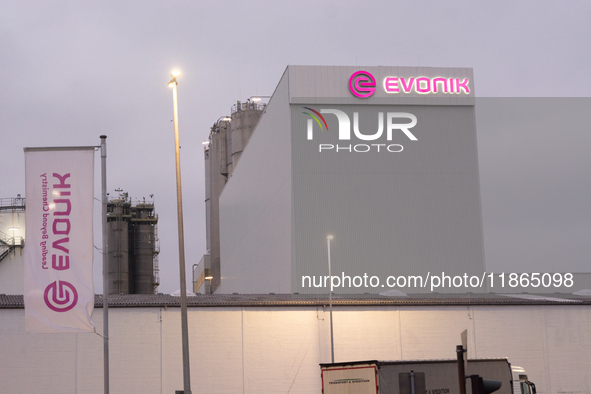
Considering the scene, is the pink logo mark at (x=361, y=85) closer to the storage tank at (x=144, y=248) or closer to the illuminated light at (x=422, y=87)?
the illuminated light at (x=422, y=87)

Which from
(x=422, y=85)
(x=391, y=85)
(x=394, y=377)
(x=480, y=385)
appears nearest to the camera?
(x=480, y=385)

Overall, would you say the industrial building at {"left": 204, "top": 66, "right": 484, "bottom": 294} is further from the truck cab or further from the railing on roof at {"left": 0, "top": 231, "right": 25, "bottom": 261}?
the railing on roof at {"left": 0, "top": 231, "right": 25, "bottom": 261}

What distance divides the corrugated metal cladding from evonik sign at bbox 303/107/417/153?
0.52 ft

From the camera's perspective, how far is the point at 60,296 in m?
22.1

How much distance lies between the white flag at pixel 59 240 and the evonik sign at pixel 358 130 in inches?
1446

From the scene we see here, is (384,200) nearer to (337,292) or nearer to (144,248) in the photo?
(337,292)

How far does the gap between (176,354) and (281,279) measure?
17.9m

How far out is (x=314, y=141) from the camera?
58.6 metres

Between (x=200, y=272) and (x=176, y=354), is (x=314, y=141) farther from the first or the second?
(x=200, y=272)

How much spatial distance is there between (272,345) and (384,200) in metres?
17.3

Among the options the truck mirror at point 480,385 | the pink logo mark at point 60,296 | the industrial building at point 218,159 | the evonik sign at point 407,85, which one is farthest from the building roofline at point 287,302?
the industrial building at point 218,159

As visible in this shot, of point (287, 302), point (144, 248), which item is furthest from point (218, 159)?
point (287, 302)

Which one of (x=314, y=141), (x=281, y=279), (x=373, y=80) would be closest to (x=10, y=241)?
(x=281, y=279)

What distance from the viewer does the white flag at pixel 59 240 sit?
2209cm
